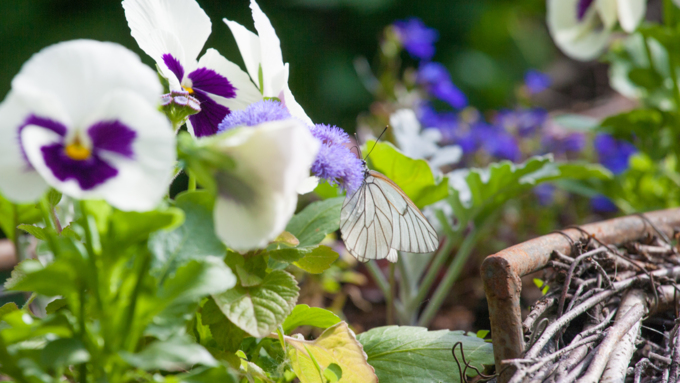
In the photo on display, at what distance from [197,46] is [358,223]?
9.3 inches

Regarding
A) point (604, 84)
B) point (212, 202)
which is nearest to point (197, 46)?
point (212, 202)

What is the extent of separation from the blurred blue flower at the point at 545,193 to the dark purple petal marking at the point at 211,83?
107 cm

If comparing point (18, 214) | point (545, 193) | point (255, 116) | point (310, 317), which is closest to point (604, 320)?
point (310, 317)

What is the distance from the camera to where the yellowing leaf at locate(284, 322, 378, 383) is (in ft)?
1.56

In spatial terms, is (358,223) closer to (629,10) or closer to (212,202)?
(212,202)

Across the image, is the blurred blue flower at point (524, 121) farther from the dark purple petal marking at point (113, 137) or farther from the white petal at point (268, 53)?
the dark purple petal marking at point (113, 137)

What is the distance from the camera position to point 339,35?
257 centimetres

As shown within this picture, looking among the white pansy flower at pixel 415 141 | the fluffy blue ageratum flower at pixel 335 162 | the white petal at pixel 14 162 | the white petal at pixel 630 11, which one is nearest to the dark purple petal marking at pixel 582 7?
the white petal at pixel 630 11

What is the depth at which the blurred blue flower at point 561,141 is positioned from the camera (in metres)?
1.51

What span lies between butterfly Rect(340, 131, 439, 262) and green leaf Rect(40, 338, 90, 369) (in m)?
0.28

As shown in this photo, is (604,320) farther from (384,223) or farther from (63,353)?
(63,353)

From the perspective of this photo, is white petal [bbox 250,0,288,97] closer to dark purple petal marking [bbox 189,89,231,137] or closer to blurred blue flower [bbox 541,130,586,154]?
dark purple petal marking [bbox 189,89,231,137]

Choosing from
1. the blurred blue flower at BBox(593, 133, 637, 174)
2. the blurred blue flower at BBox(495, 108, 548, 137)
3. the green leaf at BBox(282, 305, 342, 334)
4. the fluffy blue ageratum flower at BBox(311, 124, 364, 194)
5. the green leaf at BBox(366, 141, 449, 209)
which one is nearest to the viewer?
the fluffy blue ageratum flower at BBox(311, 124, 364, 194)

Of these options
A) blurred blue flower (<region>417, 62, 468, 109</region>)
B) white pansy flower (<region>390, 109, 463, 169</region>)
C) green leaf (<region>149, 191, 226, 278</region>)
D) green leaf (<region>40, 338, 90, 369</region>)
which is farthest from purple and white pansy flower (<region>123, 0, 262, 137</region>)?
blurred blue flower (<region>417, 62, 468, 109</region>)
